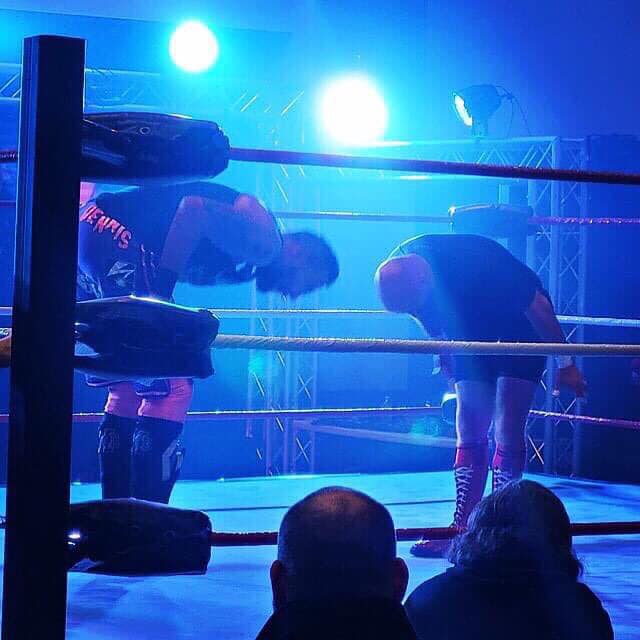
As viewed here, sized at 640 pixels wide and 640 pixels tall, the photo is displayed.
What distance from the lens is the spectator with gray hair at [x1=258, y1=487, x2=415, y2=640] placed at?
→ 78 centimetres

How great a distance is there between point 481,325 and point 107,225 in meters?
0.89

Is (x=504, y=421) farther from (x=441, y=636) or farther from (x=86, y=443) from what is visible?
(x=86, y=443)

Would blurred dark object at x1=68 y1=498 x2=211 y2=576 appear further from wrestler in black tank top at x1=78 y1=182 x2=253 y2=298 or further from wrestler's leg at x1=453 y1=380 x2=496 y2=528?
wrestler's leg at x1=453 y1=380 x2=496 y2=528

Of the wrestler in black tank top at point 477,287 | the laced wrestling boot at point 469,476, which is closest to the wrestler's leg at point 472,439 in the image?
the laced wrestling boot at point 469,476

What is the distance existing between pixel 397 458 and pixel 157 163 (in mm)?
3933

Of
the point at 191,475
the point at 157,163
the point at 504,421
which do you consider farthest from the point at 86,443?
the point at 157,163

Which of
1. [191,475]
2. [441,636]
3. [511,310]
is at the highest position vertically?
[511,310]

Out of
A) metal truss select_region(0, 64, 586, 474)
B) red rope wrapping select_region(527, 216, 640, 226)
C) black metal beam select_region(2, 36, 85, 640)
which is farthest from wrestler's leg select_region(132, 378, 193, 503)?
metal truss select_region(0, 64, 586, 474)

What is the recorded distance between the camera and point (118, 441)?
2334 millimetres

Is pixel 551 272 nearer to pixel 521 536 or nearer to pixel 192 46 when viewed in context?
pixel 192 46

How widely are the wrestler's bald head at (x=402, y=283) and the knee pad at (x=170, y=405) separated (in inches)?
19.1

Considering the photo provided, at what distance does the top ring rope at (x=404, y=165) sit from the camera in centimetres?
139

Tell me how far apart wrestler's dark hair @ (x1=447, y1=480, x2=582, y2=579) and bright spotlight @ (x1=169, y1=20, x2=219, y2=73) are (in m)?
4.51

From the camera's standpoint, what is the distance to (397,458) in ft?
15.9
